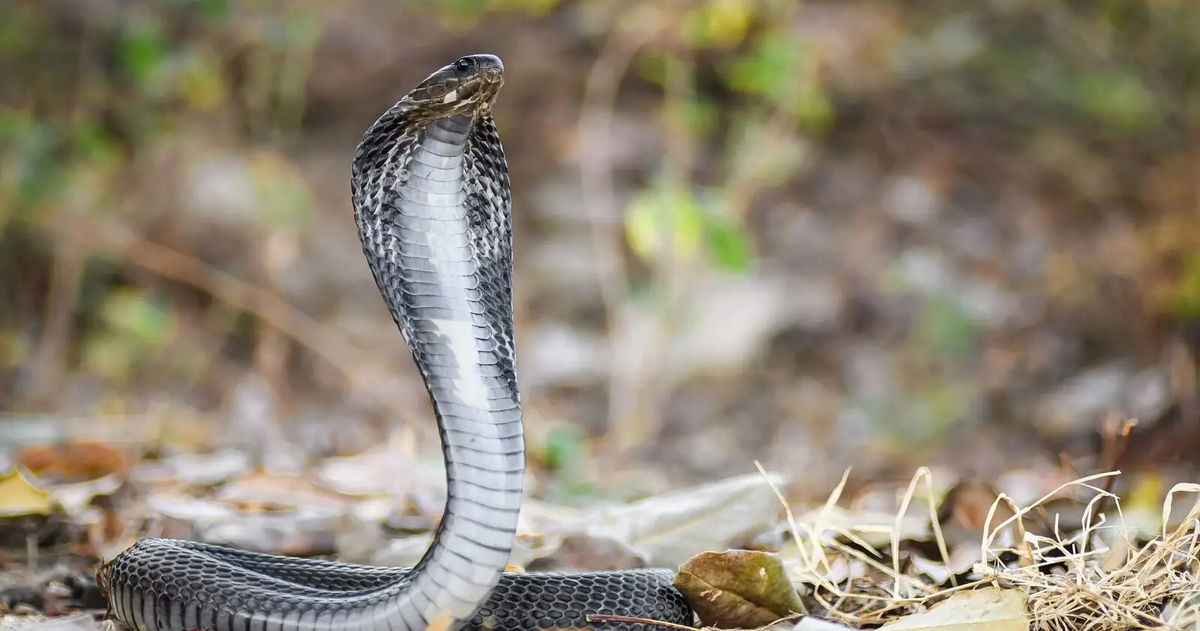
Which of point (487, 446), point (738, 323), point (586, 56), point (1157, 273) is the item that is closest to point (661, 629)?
point (487, 446)

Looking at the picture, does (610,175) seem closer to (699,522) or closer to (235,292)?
(235,292)

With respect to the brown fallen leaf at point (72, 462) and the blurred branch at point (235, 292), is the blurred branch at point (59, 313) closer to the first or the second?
the blurred branch at point (235, 292)

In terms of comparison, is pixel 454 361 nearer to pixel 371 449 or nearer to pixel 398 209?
pixel 398 209

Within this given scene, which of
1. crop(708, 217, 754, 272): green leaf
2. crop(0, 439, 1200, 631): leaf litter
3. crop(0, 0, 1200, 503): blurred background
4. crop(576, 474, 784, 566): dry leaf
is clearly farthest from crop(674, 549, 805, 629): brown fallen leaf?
crop(0, 0, 1200, 503): blurred background

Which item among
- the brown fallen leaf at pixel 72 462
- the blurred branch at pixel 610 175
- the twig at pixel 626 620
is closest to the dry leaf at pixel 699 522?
the twig at pixel 626 620

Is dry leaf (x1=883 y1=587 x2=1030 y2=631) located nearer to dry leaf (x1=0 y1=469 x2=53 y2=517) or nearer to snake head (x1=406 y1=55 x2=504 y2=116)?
snake head (x1=406 y1=55 x2=504 y2=116)
